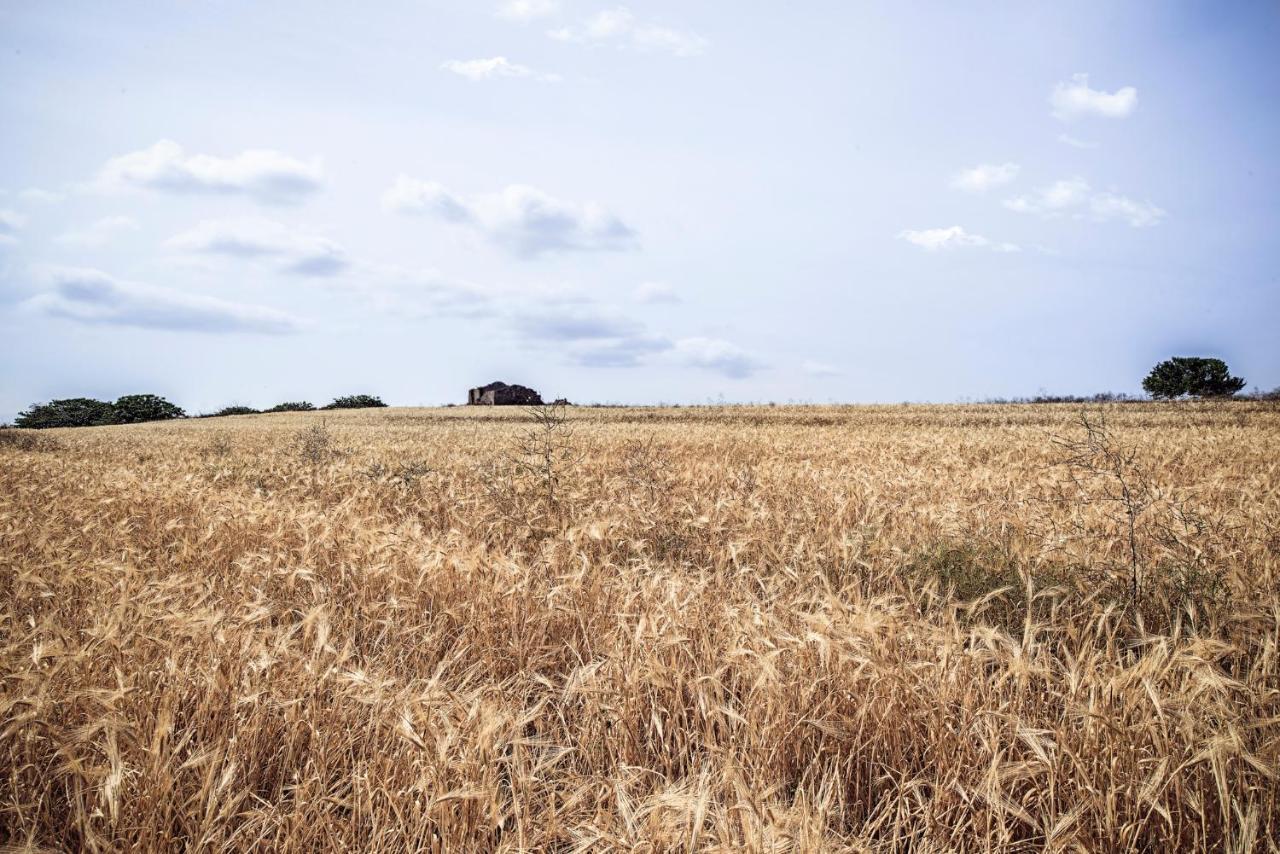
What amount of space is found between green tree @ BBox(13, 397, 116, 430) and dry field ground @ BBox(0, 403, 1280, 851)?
67092 millimetres

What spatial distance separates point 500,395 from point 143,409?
3154 centimetres

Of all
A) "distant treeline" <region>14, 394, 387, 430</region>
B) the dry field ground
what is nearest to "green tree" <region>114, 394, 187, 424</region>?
"distant treeline" <region>14, 394, 387, 430</region>

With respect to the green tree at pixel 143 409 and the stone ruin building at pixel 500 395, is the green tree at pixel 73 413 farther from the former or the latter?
the stone ruin building at pixel 500 395

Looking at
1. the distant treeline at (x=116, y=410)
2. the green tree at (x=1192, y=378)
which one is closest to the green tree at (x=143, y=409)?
the distant treeline at (x=116, y=410)

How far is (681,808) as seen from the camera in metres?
1.75

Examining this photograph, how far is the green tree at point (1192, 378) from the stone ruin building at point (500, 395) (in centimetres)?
5914

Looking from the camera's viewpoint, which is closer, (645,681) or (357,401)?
(645,681)

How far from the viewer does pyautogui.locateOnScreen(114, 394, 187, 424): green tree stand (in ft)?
192

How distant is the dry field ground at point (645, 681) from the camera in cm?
191

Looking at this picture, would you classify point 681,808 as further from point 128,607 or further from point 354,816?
point 128,607

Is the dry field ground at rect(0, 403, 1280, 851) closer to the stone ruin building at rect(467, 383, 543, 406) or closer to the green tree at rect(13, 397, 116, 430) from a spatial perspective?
the stone ruin building at rect(467, 383, 543, 406)

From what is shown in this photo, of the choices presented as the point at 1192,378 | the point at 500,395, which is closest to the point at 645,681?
the point at 500,395

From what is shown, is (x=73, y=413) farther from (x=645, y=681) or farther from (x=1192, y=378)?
(x=1192, y=378)

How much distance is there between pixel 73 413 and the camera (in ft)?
197
